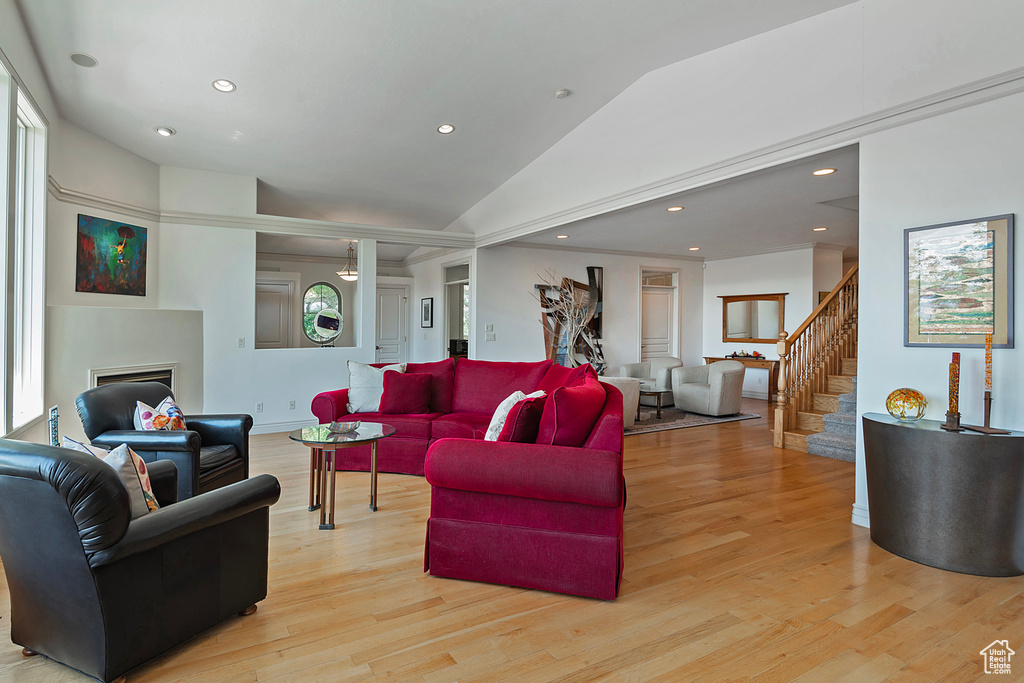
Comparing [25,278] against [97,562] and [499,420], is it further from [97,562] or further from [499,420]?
[499,420]

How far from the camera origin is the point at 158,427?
325 cm

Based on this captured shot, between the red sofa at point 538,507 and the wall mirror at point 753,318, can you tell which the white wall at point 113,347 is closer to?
the red sofa at point 538,507

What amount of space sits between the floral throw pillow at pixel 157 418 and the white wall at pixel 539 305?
4383 mm

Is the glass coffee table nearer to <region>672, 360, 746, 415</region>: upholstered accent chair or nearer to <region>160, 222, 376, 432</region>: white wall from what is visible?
<region>160, 222, 376, 432</region>: white wall

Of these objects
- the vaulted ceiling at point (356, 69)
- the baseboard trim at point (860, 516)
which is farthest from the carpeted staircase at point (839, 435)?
the vaulted ceiling at point (356, 69)

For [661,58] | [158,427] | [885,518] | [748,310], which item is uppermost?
[661,58]

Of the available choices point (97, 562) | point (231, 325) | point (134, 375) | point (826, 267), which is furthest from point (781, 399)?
point (134, 375)

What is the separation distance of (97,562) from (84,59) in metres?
3.58

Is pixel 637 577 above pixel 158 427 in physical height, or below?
below

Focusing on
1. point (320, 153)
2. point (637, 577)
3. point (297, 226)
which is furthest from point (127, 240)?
point (637, 577)

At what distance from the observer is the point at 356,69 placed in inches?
158

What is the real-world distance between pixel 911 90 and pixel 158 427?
4670 mm

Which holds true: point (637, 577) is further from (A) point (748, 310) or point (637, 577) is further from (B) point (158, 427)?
(A) point (748, 310)

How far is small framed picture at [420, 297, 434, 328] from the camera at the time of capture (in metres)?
9.07
